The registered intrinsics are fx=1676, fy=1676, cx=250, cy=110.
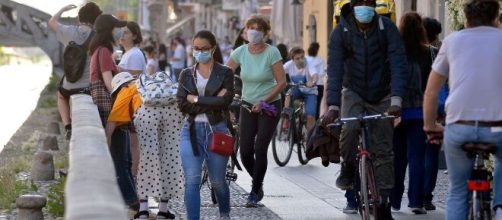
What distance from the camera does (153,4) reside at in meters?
123

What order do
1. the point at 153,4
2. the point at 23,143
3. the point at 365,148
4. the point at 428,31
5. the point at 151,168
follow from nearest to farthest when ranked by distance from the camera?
the point at 365,148, the point at 151,168, the point at 428,31, the point at 23,143, the point at 153,4

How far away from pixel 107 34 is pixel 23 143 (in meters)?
14.0

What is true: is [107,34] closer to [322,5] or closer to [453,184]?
[453,184]

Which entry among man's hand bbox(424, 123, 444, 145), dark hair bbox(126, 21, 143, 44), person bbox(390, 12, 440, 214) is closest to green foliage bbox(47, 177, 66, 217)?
dark hair bbox(126, 21, 143, 44)

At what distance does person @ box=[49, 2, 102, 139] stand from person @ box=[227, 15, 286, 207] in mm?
1613

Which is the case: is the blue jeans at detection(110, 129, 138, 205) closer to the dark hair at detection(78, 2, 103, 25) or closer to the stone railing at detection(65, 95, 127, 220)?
the stone railing at detection(65, 95, 127, 220)

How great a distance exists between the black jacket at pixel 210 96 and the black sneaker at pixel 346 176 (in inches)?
38.2

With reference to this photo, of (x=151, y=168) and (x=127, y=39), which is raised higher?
(x=127, y=39)

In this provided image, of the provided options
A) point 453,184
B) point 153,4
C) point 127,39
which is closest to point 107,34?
point 127,39

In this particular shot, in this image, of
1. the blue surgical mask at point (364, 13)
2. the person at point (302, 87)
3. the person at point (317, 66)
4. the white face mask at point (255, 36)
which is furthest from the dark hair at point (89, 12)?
the person at point (317, 66)

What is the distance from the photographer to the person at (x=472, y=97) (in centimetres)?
927

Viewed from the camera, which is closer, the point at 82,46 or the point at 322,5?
the point at 82,46

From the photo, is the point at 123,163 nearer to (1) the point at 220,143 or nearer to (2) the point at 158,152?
(2) the point at 158,152

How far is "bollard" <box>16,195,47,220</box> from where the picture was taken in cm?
1219
